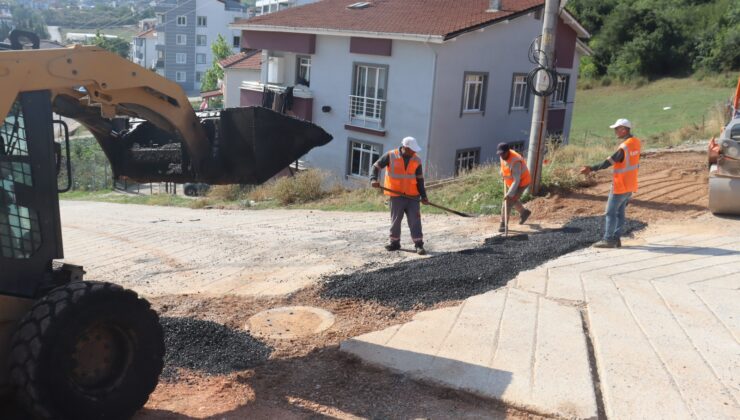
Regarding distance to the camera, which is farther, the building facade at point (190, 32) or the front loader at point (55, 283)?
the building facade at point (190, 32)

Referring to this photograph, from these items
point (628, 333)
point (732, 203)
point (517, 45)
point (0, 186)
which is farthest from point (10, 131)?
point (517, 45)

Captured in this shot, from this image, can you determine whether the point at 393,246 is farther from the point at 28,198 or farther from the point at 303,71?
the point at 303,71

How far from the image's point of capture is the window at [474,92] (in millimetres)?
25578

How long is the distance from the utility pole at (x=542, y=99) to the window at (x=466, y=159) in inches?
491

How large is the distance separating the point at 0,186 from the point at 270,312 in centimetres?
317

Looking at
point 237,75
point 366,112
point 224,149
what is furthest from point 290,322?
point 237,75

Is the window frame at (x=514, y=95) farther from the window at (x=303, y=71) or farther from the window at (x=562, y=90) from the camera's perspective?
the window at (x=303, y=71)

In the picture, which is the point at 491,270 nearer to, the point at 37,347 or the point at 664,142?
the point at 37,347

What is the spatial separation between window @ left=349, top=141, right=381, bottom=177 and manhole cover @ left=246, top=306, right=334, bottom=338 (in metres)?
19.1

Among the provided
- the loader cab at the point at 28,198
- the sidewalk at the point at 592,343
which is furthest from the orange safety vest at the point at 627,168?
the loader cab at the point at 28,198

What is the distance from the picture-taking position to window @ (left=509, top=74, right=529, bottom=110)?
2794 centimetres

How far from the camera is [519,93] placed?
28.5 m

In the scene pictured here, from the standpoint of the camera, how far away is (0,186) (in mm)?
4527

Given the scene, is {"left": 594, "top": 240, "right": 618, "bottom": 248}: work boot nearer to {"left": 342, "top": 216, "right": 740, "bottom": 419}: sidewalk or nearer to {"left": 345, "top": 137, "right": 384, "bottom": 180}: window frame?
{"left": 342, "top": 216, "right": 740, "bottom": 419}: sidewalk
